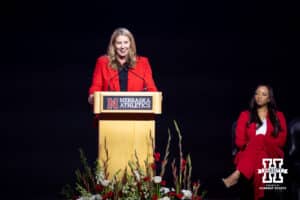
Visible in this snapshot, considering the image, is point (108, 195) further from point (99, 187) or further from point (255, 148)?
point (255, 148)

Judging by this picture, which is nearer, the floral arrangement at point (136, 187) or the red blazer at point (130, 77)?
the floral arrangement at point (136, 187)

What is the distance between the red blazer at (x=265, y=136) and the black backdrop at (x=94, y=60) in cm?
79

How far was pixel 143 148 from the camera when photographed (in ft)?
14.0

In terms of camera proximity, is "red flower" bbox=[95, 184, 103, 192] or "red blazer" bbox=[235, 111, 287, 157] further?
"red blazer" bbox=[235, 111, 287, 157]

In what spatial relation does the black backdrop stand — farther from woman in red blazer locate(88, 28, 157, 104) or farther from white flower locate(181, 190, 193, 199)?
white flower locate(181, 190, 193, 199)

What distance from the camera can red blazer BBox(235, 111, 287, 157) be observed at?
5.48 metres

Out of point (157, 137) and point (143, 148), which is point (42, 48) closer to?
point (157, 137)

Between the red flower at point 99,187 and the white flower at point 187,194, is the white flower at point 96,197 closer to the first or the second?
the red flower at point 99,187

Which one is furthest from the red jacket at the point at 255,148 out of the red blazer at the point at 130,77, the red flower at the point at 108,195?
the red flower at the point at 108,195

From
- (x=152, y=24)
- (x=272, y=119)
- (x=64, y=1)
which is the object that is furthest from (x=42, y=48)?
(x=272, y=119)

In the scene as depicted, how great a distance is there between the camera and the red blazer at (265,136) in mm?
5477

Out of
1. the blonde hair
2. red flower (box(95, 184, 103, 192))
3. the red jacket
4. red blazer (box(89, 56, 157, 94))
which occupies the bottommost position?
red flower (box(95, 184, 103, 192))

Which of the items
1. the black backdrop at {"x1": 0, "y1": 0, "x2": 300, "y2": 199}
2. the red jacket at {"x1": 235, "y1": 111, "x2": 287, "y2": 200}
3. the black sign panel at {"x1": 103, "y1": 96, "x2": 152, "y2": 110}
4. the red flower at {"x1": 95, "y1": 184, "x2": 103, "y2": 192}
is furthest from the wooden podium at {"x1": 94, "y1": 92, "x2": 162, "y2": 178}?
the black backdrop at {"x1": 0, "y1": 0, "x2": 300, "y2": 199}

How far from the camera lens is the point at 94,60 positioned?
625 cm
